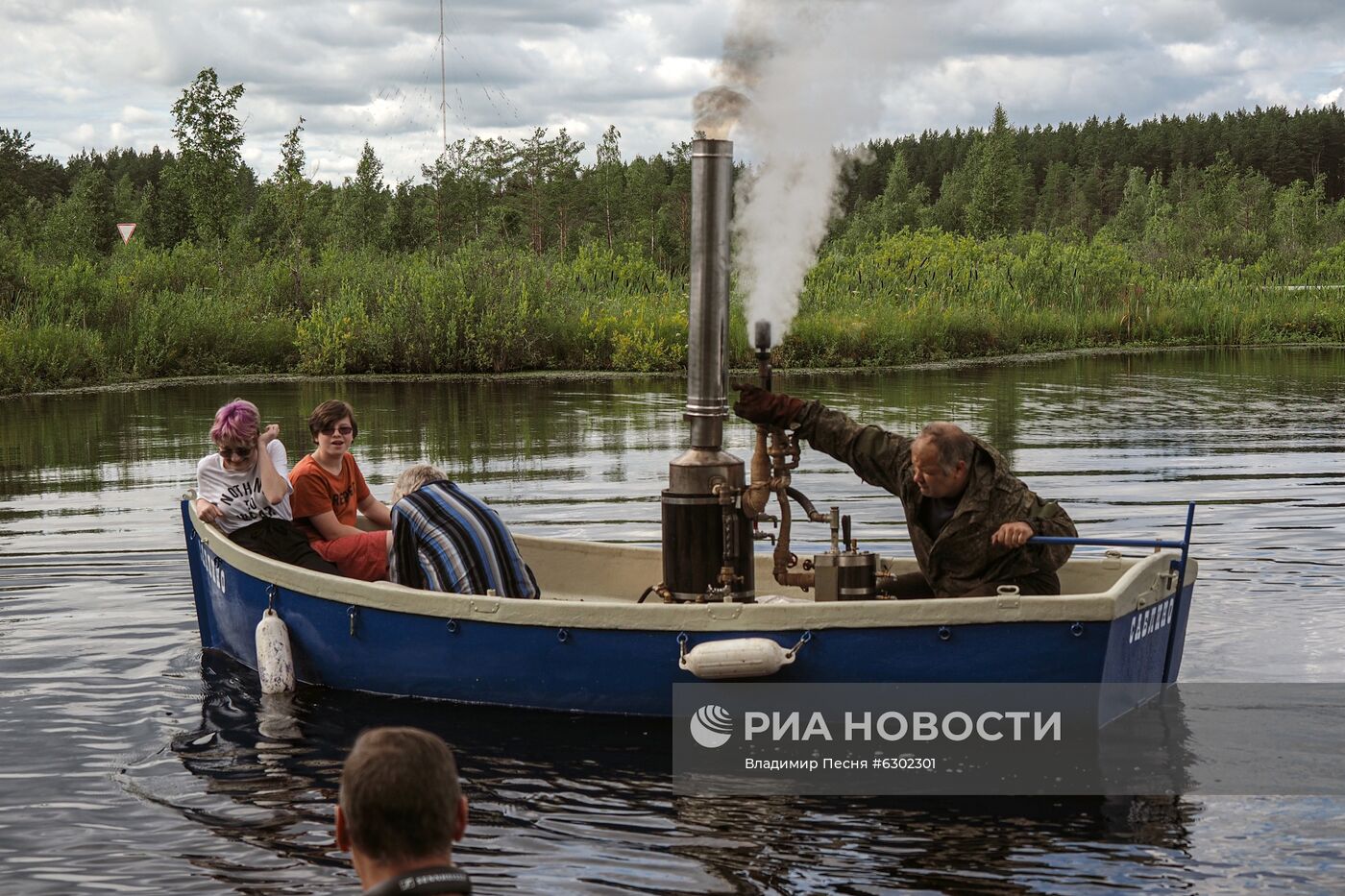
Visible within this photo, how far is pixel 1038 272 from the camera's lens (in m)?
32.2

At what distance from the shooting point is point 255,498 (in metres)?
7.68

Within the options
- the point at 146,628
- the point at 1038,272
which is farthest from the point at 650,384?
the point at 146,628

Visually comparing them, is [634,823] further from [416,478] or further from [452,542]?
[416,478]

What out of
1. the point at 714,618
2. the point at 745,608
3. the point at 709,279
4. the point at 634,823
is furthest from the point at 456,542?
the point at 634,823

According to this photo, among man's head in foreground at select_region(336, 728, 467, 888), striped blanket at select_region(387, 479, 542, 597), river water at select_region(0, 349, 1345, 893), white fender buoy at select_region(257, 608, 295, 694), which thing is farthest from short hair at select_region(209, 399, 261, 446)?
man's head in foreground at select_region(336, 728, 467, 888)

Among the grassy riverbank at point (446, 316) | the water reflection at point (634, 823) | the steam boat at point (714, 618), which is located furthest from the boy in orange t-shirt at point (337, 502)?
the grassy riverbank at point (446, 316)

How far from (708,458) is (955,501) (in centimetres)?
101

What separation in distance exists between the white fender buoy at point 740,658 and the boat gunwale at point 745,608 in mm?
71

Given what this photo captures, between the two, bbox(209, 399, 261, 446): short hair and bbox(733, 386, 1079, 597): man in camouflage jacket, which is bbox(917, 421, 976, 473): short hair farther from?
bbox(209, 399, 261, 446): short hair

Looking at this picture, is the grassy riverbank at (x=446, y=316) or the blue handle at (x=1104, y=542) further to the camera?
the grassy riverbank at (x=446, y=316)

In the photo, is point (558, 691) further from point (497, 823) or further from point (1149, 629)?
point (1149, 629)

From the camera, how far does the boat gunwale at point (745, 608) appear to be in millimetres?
5555

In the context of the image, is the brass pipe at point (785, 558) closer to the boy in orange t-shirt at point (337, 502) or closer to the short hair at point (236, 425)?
the boy in orange t-shirt at point (337, 502)

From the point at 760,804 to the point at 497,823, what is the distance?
0.93 metres
